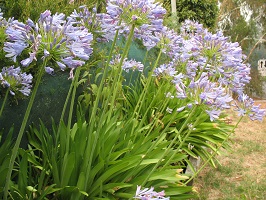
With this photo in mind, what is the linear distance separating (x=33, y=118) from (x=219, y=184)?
229 centimetres

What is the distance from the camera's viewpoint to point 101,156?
2.53 meters

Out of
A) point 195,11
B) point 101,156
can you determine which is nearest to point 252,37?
point 195,11

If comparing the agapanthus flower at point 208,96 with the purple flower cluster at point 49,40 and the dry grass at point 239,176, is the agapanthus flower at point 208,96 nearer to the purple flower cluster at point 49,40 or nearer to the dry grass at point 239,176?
the purple flower cluster at point 49,40

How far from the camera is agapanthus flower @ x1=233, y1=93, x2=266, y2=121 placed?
2.29m

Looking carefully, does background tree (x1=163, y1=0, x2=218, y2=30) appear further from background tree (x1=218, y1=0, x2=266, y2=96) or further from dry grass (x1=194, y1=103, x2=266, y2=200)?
background tree (x1=218, y1=0, x2=266, y2=96)

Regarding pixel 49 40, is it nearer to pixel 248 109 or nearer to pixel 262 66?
pixel 248 109

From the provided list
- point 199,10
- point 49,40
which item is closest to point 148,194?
point 49,40

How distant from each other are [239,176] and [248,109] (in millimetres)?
2325

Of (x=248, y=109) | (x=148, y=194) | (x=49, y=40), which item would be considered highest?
→ (x=49, y=40)

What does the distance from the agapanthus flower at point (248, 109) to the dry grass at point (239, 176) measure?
94 centimetres

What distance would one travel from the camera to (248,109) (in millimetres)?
2342

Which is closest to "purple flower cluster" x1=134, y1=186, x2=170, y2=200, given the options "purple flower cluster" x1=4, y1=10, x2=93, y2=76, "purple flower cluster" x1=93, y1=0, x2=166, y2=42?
"purple flower cluster" x1=4, y1=10, x2=93, y2=76

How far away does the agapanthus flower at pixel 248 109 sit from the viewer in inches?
90.4

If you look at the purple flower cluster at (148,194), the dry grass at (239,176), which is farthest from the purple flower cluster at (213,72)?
the dry grass at (239,176)
